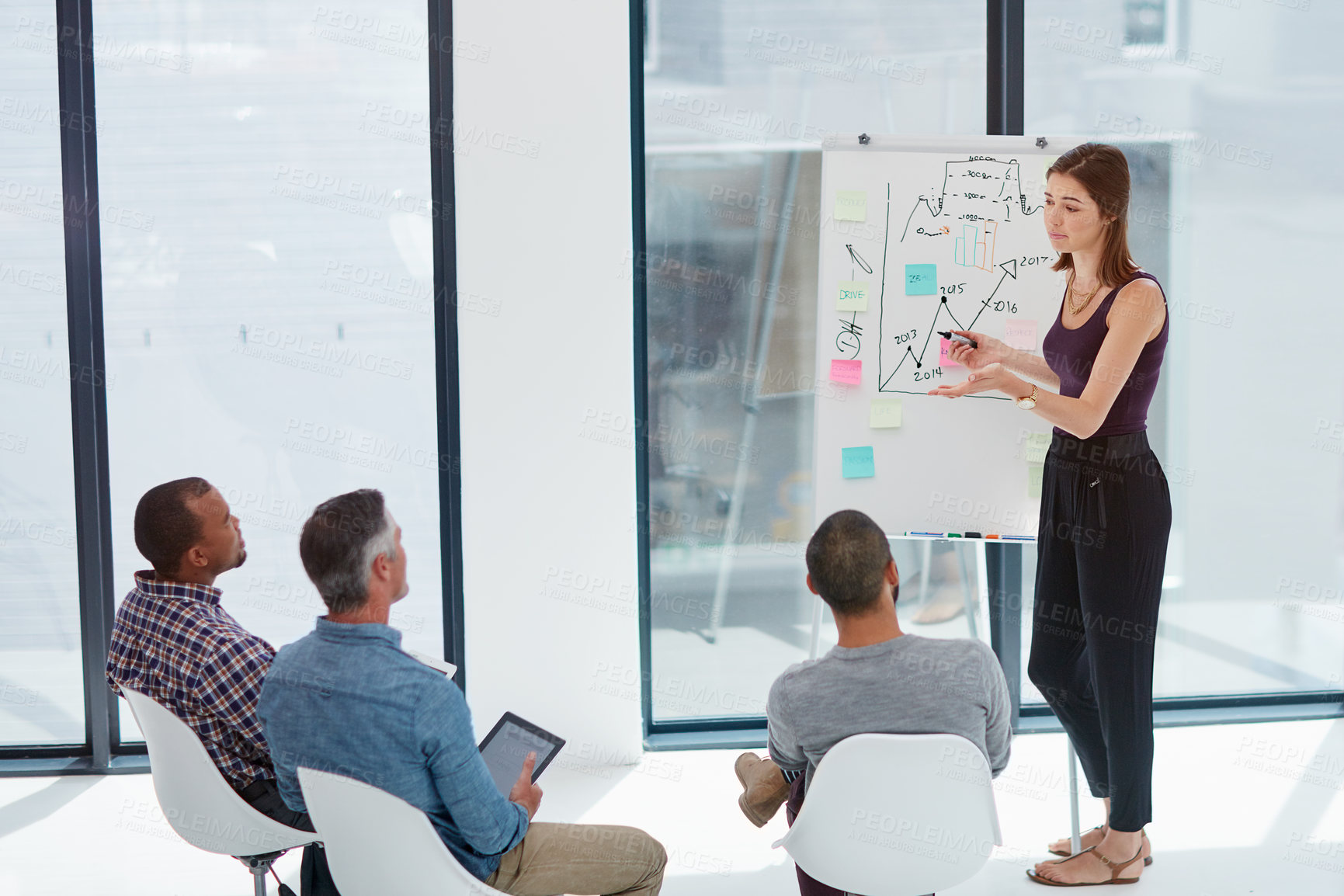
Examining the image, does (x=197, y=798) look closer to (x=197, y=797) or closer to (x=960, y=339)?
(x=197, y=797)

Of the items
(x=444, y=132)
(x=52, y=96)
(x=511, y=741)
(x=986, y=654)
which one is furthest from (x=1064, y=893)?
(x=52, y=96)

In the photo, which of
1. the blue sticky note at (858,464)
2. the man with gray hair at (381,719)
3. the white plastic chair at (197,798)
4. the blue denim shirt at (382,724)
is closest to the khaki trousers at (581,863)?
the man with gray hair at (381,719)

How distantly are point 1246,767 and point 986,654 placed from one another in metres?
2.08

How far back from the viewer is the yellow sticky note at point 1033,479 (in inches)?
108

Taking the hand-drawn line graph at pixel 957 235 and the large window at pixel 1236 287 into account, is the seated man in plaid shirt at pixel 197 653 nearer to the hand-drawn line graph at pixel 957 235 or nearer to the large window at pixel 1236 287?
the hand-drawn line graph at pixel 957 235

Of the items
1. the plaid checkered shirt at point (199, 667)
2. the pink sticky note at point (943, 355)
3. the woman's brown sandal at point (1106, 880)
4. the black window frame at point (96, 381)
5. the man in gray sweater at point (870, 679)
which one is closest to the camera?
the man in gray sweater at point (870, 679)

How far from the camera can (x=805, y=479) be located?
3334 millimetres

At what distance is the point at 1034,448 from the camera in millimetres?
2732

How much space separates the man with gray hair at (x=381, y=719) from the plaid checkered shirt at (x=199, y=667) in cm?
21

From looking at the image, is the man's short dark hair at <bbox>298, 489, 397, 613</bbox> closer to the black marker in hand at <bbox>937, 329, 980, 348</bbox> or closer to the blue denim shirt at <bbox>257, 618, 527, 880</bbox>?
the blue denim shirt at <bbox>257, 618, 527, 880</bbox>

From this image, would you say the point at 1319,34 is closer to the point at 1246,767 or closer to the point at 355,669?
the point at 1246,767

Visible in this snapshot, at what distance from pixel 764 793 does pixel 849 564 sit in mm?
466

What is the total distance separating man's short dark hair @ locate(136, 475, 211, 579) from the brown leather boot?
114 centimetres

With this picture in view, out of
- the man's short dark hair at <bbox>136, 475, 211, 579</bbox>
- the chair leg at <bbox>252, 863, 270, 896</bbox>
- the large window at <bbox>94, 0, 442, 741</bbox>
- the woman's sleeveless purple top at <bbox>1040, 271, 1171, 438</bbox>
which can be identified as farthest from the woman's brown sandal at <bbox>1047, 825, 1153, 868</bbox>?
the man's short dark hair at <bbox>136, 475, 211, 579</bbox>
